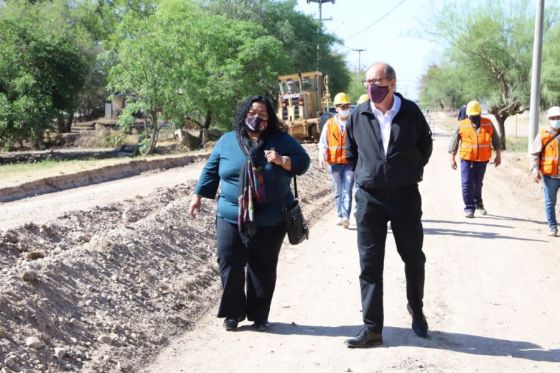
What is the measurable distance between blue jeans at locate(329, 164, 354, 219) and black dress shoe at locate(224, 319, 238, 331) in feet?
17.0

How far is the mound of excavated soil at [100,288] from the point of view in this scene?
5477 mm

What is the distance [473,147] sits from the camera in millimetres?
12570

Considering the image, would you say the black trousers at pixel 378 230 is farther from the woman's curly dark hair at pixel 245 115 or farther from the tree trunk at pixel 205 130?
the tree trunk at pixel 205 130

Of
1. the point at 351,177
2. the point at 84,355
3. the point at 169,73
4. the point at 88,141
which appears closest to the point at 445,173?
the point at 351,177

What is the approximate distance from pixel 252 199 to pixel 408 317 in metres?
1.83

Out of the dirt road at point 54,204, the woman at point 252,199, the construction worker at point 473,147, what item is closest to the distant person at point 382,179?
the woman at point 252,199

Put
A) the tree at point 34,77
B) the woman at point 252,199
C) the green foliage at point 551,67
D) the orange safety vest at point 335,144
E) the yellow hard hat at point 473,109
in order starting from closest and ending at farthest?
the woman at point 252,199 < the orange safety vest at point 335,144 < the yellow hard hat at point 473,109 < the green foliage at point 551,67 < the tree at point 34,77

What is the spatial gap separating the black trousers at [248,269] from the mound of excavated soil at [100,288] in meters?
0.61

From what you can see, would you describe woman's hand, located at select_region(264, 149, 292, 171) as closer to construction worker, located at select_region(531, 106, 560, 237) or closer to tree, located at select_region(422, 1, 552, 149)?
construction worker, located at select_region(531, 106, 560, 237)

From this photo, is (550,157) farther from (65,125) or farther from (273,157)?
(65,125)

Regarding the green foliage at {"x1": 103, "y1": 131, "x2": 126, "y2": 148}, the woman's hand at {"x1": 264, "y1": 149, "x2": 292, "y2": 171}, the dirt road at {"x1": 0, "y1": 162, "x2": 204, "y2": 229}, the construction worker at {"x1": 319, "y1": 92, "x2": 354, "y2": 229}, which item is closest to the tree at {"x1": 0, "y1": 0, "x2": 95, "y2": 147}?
the green foliage at {"x1": 103, "y1": 131, "x2": 126, "y2": 148}

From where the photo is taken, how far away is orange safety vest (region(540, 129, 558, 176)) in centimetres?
1066

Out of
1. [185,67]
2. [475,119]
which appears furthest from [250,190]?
[185,67]

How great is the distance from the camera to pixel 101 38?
57781mm
